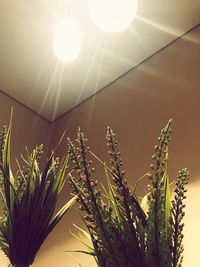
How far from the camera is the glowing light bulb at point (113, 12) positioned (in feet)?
5.01

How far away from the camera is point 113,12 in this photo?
1542 millimetres

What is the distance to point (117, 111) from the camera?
2.33 m

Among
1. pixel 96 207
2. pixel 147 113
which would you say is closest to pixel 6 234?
pixel 96 207

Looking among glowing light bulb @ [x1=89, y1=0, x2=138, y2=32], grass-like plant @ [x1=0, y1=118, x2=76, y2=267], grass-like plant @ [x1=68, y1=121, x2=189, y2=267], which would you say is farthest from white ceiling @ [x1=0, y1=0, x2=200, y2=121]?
grass-like plant @ [x1=68, y1=121, x2=189, y2=267]

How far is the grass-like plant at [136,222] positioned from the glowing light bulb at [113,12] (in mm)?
818

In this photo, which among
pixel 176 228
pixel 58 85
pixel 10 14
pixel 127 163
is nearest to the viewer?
pixel 176 228

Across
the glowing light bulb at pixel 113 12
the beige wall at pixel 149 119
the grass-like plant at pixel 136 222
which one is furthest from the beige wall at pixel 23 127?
the grass-like plant at pixel 136 222

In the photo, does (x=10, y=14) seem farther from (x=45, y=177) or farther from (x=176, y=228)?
(x=176, y=228)

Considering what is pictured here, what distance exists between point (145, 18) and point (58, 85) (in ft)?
2.45

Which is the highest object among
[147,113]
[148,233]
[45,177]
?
[147,113]

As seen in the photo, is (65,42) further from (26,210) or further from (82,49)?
(26,210)

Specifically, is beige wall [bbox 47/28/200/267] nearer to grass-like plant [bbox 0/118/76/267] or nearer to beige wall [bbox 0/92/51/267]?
beige wall [bbox 0/92/51/267]

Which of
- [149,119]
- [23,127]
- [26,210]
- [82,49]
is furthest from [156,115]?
[26,210]

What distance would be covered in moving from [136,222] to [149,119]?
1.24m
